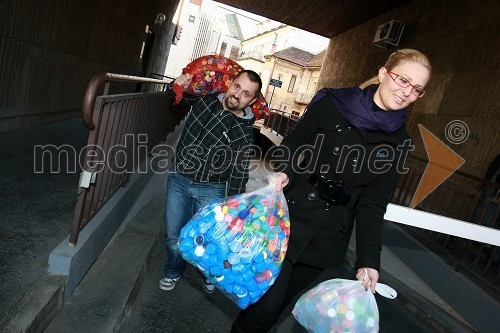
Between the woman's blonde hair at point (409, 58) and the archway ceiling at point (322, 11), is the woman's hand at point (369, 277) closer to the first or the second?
the woman's blonde hair at point (409, 58)

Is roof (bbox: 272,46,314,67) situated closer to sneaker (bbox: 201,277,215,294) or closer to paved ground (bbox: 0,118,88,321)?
paved ground (bbox: 0,118,88,321)

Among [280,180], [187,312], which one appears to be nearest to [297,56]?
[187,312]

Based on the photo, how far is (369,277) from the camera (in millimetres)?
1859

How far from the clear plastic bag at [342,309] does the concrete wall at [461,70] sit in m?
6.29

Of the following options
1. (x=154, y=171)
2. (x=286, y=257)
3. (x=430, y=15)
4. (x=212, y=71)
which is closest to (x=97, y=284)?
(x=286, y=257)

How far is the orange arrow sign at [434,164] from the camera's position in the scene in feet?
21.0

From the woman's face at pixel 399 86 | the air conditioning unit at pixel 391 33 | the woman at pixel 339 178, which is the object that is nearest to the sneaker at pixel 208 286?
the woman at pixel 339 178

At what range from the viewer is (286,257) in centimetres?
207

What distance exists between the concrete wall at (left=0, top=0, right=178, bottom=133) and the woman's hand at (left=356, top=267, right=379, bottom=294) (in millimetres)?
4939

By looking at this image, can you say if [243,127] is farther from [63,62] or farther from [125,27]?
[125,27]

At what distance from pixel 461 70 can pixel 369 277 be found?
7.83 metres

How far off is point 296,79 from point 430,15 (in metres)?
41.6

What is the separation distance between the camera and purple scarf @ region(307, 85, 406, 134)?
1.95 metres

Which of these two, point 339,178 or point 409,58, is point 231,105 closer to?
point 339,178
